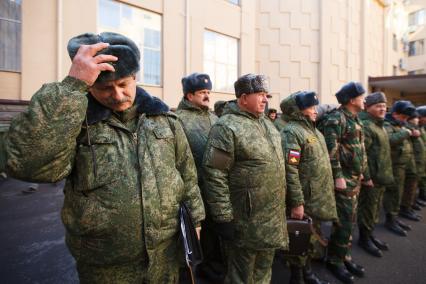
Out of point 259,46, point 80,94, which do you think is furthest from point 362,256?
point 259,46

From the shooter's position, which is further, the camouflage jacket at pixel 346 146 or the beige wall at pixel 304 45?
the beige wall at pixel 304 45

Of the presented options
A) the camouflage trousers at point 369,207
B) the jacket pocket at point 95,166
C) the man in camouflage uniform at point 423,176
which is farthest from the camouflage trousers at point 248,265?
the man in camouflage uniform at point 423,176

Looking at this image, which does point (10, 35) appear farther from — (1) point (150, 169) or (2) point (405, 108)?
(2) point (405, 108)

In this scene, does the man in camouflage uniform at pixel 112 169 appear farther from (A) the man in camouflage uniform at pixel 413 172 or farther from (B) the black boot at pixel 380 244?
(A) the man in camouflage uniform at pixel 413 172

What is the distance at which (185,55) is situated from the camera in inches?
366

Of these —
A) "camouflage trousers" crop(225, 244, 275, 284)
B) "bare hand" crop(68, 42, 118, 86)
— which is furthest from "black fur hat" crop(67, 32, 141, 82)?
"camouflage trousers" crop(225, 244, 275, 284)

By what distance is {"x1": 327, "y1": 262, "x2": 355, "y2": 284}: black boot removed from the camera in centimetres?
296

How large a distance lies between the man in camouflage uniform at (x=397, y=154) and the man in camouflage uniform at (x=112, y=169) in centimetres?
443

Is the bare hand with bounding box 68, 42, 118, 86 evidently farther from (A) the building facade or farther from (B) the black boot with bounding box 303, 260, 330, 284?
(A) the building facade

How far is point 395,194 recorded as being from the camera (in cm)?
477

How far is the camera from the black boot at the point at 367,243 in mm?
3701

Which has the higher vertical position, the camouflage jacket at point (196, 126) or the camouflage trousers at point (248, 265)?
the camouflage jacket at point (196, 126)

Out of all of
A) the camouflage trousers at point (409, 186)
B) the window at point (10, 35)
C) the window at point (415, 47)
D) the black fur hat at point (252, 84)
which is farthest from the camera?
the window at point (415, 47)

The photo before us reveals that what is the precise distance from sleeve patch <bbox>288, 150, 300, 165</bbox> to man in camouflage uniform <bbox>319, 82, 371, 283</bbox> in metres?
0.66
